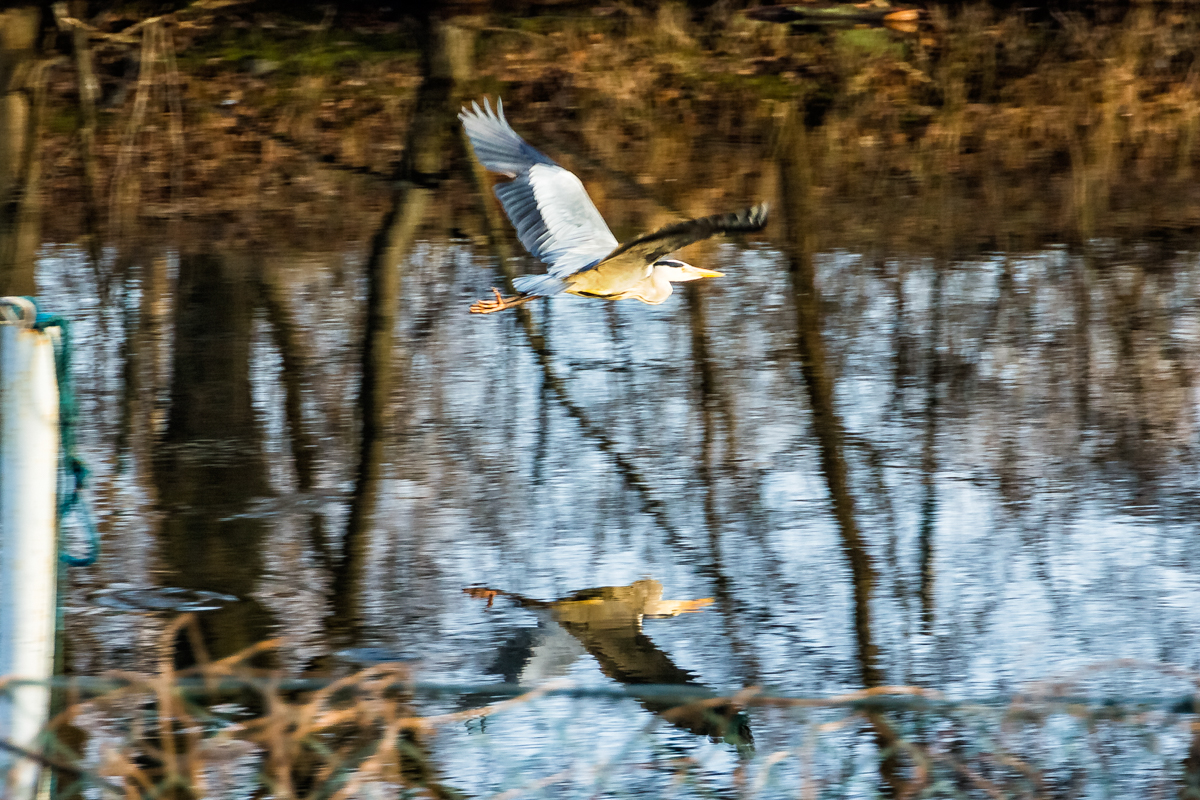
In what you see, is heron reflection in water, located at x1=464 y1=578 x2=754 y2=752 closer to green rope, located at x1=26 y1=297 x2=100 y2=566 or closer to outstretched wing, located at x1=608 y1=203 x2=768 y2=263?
outstretched wing, located at x1=608 y1=203 x2=768 y2=263

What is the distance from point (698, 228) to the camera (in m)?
3.44

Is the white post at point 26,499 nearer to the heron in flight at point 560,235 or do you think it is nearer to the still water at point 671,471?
the still water at point 671,471

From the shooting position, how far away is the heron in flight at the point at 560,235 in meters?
4.45

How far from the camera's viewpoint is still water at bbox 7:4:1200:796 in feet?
12.0

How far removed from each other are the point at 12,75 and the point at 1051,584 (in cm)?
784

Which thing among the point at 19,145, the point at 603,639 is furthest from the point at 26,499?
the point at 19,145

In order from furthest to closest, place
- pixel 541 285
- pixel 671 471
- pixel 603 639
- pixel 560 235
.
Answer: pixel 671 471
pixel 560 235
pixel 541 285
pixel 603 639

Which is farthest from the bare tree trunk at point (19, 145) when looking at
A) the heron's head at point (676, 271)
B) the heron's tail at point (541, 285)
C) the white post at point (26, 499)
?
the white post at point (26, 499)

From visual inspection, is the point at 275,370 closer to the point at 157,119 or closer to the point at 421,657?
the point at 421,657

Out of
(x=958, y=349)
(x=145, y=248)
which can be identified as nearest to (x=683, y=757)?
(x=958, y=349)

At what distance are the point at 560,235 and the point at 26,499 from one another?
7.15ft

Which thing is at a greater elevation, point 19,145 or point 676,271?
point 19,145

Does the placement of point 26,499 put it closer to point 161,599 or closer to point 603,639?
point 161,599

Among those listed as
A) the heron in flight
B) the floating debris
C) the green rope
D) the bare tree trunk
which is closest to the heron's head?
the heron in flight
